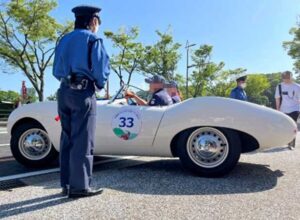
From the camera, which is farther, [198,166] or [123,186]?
[198,166]

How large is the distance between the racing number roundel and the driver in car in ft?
1.24

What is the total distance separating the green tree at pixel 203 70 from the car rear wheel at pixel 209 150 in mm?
33957

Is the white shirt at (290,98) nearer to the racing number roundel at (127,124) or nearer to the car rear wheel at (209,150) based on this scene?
the car rear wheel at (209,150)

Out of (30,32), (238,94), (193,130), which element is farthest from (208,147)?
(30,32)

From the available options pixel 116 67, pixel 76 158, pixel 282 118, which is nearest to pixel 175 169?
pixel 282 118

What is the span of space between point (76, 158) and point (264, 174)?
7.69 ft

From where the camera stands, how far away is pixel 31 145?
5.27 m

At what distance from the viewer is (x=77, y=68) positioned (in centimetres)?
338

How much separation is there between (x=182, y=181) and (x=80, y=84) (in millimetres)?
1550

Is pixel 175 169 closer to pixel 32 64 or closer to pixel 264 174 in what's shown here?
Result: pixel 264 174

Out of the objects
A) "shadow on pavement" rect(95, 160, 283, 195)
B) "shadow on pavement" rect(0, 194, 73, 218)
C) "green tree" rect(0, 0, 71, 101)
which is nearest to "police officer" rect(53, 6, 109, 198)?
"shadow on pavement" rect(0, 194, 73, 218)

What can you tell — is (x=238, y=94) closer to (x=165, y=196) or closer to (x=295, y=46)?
(x=165, y=196)

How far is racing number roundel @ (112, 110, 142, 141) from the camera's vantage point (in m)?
4.62

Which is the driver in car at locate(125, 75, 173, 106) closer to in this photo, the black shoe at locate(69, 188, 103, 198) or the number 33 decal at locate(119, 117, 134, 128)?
the number 33 decal at locate(119, 117, 134, 128)
